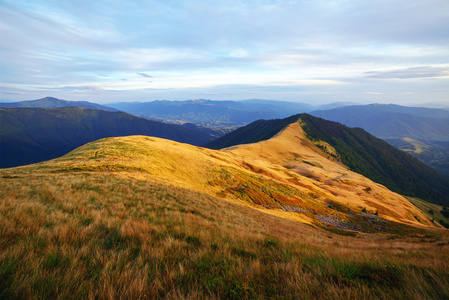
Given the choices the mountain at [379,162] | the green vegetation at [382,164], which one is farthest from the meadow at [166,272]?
the green vegetation at [382,164]

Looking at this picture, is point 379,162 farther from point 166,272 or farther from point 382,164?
point 166,272

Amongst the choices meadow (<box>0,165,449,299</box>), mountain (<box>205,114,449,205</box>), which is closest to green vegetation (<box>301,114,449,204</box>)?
mountain (<box>205,114,449,205</box>)

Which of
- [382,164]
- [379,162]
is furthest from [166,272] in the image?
[379,162]

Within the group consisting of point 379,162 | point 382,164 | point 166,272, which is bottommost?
point 382,164

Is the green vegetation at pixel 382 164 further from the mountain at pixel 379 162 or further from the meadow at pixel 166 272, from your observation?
the meadow at pixel 166 272

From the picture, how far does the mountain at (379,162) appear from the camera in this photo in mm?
150250

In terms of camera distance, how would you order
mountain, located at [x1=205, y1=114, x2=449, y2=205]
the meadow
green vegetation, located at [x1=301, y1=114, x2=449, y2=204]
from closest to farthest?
the meadow < green vegetation, located at [x1=301, y1=114, x2=449, y2=204] < mountain, located at [x1=205, y1=114, x2=449, y2=205]

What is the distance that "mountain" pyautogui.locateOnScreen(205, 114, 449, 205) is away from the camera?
15025cm

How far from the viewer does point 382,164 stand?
565 feet

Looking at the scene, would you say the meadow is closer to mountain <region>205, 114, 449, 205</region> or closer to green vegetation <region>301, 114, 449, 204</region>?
mountain <region>205, 114, 449, 205</region>

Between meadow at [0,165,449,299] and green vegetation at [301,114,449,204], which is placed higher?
meadow at [0,165,449,299]

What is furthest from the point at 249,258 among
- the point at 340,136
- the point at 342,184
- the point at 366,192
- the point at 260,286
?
the point at 340,136

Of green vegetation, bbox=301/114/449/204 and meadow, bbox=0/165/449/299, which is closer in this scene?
meadow, bbox=0/165/449/299

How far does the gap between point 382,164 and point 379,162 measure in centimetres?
283
